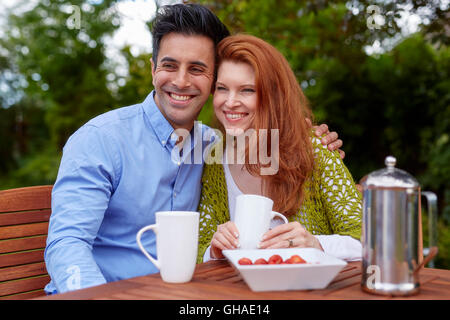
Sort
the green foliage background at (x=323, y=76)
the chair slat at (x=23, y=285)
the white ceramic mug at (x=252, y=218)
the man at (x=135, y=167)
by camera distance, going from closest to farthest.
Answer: the white ceramic mug at (x=252, y=218)
the man at (x=135, y=167)
the chair slat at (x=23, y=285)
the green foliage background at (x=323, y=76)

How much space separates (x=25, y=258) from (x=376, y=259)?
1379 mm

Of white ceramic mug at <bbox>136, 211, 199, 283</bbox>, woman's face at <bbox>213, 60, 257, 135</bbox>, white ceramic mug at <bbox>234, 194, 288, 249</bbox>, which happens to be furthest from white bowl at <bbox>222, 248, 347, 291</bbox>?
woman's face at <bbox>213, 60, 257, 135</bbox>

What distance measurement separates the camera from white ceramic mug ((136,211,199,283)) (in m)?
1.28

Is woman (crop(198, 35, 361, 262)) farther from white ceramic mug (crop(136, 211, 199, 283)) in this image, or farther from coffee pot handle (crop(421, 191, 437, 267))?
coffee pot handle (crop(421, 191, 437, 267))

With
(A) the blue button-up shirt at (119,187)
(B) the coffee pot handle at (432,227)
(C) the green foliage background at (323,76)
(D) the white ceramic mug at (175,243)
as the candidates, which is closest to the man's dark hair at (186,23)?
(A) the blue button-up shirt at (119,187)

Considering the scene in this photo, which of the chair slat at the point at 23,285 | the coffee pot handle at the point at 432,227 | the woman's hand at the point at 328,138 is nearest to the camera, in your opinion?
the coffee pot handle at the point at 432,227

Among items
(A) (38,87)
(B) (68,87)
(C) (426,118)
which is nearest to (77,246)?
(C) (426,118)

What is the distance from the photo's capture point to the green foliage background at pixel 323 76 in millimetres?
4039

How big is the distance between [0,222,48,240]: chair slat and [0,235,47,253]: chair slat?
0.02 m

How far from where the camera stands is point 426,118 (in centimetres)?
602

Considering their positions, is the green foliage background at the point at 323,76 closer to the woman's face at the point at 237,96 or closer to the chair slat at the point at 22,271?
the woman's face at the point at 237,96

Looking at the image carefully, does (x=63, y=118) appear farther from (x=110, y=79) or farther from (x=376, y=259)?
(x=376, y=259)

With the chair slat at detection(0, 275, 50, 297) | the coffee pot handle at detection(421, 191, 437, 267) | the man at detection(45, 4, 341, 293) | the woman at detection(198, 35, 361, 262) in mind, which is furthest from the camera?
the woman at detection(198, 35, 361, 262)

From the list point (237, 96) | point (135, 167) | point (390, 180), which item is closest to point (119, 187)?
point (135, 167)
